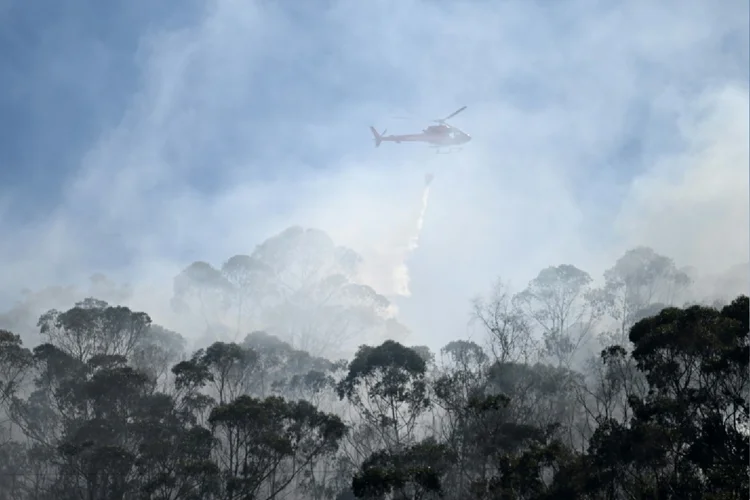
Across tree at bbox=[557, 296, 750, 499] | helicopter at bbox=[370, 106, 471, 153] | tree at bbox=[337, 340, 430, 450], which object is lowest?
tree at bbox=[557, 296, 750, 499]

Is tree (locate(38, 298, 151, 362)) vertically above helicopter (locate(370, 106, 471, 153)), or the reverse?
helicopter (locate(370, 106, 471, 153))

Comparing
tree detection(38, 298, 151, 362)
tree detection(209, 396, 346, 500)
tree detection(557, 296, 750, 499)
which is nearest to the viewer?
tree detection(557, 296, 750, 499)

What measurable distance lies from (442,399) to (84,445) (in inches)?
603

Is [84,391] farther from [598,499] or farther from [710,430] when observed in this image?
[710,430]

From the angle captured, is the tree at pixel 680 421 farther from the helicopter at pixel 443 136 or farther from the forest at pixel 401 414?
the helicopter at pixel 443 136

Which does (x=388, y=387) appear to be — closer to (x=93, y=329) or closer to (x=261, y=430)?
(x=261, y=430)

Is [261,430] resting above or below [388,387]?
below

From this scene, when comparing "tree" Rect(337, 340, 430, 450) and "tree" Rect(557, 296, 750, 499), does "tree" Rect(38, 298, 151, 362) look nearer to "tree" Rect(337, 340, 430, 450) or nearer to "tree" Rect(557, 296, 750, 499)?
"tree" Rect(337, 340, 430, 450)

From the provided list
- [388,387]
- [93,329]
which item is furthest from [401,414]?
[93,329]

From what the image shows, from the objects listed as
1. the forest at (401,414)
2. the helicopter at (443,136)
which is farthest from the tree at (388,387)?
the helicopter at (443,136)

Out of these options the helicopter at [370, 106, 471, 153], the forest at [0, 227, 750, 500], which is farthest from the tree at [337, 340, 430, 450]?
the helicopter at [370, 106, 471, 153]

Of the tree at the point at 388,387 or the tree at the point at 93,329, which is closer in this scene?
the tree at the point at 388,387

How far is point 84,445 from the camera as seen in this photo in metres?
27.9

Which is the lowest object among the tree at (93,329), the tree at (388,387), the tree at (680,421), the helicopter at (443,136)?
the tree at (680,421)
